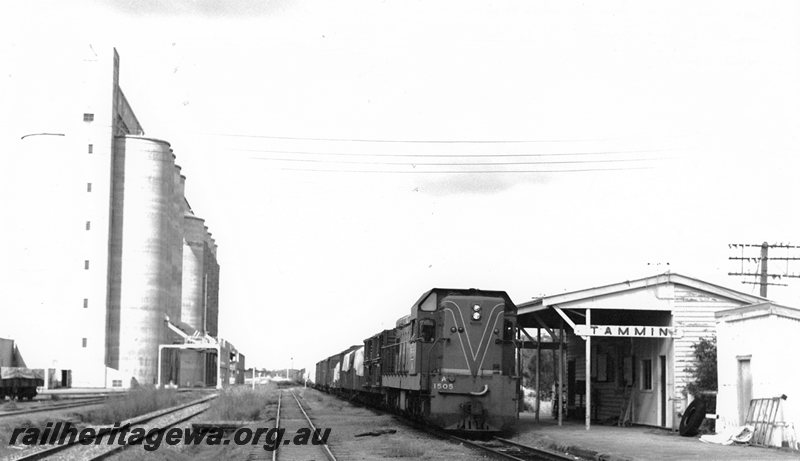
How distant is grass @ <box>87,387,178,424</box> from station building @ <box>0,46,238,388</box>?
4271cm

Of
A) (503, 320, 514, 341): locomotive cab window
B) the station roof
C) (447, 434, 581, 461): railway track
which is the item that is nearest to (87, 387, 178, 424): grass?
(447, 434, 581, 461): railway track

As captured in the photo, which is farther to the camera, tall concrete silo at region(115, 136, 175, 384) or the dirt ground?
tall concrete silo at region(115, 136, 175, 384)

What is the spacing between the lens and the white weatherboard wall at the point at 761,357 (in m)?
23.0

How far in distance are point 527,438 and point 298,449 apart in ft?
24.8

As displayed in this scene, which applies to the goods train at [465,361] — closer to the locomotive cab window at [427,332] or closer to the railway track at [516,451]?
the locomotive cab window at [427,332]

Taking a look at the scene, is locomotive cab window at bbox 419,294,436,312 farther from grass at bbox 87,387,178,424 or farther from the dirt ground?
grass at bbox 87,387,178,424

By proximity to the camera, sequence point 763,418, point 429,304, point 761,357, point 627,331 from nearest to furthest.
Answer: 1. point 763,418
2. point 761,357
3. point 429,304
4. point 627,331

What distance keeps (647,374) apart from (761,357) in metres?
8.86

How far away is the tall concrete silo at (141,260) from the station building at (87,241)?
11 cm

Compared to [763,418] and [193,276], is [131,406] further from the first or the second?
[193,276]

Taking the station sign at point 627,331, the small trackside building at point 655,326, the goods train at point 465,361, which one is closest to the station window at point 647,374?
the small trackside building at point 655,326


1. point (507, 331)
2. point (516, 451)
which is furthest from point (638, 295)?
point (516, 451)

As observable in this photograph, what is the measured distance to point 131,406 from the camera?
42.0 m

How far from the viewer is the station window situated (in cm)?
3247
